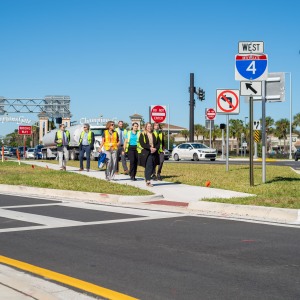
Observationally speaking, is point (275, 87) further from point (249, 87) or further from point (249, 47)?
point (249, 47)

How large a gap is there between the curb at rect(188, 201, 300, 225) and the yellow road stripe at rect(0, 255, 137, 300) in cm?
484

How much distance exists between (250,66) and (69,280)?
1009 centimetres

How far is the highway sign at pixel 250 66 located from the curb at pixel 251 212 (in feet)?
14.9

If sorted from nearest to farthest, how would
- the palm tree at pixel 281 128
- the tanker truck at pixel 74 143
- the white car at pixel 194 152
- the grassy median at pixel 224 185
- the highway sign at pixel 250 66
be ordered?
the grassy median at pixel 224 185 → the highway sign at pixel 250 66 → the tanker truck at pixel 74 143 → the white car at pixel 194 152 → the palm tree at pixel 281 128

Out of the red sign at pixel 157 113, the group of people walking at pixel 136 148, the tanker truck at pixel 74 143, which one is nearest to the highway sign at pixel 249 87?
the group of people walking at pixel 136 148

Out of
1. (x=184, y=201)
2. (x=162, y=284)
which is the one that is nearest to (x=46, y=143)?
(x=184, y=201)

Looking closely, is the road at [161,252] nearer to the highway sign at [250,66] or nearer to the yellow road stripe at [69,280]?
the yellow road stripe at [69,280]

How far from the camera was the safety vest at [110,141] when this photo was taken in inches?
647

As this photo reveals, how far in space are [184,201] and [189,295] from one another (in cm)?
743

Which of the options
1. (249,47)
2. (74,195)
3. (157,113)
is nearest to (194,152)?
(157,113)

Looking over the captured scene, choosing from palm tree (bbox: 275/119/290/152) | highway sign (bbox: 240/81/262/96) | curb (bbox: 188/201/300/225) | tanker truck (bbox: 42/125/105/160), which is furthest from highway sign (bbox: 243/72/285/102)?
palm tree (bbox: 275/119/290/152)

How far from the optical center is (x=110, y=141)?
16.5m

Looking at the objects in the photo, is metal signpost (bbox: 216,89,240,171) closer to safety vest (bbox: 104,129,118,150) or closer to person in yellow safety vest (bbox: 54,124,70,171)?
safety vest (bbox: 104,129,118,150)

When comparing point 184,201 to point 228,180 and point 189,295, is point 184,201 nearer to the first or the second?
point 228,180
